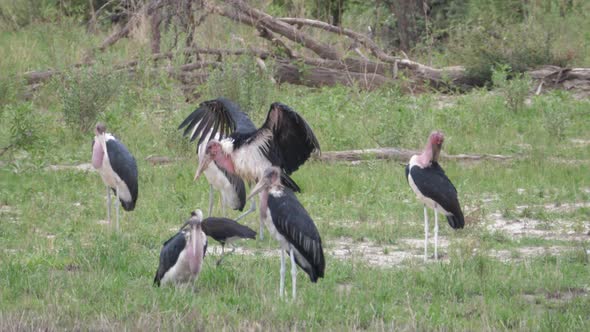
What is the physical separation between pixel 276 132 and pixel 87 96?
4.47 m

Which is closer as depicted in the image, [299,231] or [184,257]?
[299,231]

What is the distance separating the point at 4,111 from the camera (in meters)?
11.4

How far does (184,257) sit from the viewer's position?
5.60m

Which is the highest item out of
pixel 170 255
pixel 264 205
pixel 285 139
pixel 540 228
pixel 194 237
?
pixel 285 139

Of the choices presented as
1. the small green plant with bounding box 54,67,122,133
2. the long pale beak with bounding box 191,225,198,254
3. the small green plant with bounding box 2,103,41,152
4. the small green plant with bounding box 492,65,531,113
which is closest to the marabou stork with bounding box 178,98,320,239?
the long pale beak with bounding box 191,225,198,254

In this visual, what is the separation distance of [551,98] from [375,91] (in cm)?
223

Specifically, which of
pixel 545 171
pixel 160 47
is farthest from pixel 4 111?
pixel 545 171

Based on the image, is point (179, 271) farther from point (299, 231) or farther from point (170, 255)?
point (299, 231)

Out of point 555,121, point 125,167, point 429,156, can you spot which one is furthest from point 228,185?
point 555,121

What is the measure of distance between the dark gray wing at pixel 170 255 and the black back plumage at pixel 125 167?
204 centimetres

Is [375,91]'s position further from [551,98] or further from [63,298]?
[63,298]

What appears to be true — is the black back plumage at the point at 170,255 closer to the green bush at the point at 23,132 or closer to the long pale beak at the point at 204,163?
the long pale beak at the point at 204,163

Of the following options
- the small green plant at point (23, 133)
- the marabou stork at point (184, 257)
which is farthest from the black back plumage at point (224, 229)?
the small green plant at point (23, 133)

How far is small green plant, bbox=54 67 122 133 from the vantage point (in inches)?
429
